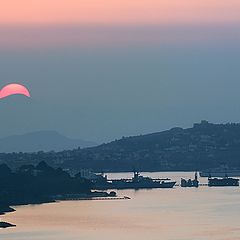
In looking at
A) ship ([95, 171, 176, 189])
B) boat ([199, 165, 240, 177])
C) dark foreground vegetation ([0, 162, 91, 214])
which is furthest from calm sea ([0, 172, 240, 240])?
boat ([199, 165, 240, 177])

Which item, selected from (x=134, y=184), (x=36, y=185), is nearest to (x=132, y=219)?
(x=36, y=185)

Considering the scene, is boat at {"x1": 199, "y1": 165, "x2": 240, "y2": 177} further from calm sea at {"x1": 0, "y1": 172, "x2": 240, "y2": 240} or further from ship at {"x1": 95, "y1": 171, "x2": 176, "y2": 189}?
calm sea at {"x1": 0, "y1": 172, "x2": 240, "y2": 240}

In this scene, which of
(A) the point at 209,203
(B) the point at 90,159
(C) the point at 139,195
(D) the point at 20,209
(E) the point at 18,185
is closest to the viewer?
(D) the point at 20,209

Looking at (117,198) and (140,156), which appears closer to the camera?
(117,198)

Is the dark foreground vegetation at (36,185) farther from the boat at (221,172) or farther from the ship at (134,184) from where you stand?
the boat at (221,172)

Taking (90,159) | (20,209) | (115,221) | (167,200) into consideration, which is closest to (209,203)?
(167,200)

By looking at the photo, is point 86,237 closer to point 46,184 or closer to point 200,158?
point 46,184

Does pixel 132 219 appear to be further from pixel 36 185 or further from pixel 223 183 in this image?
pixel 223 183
